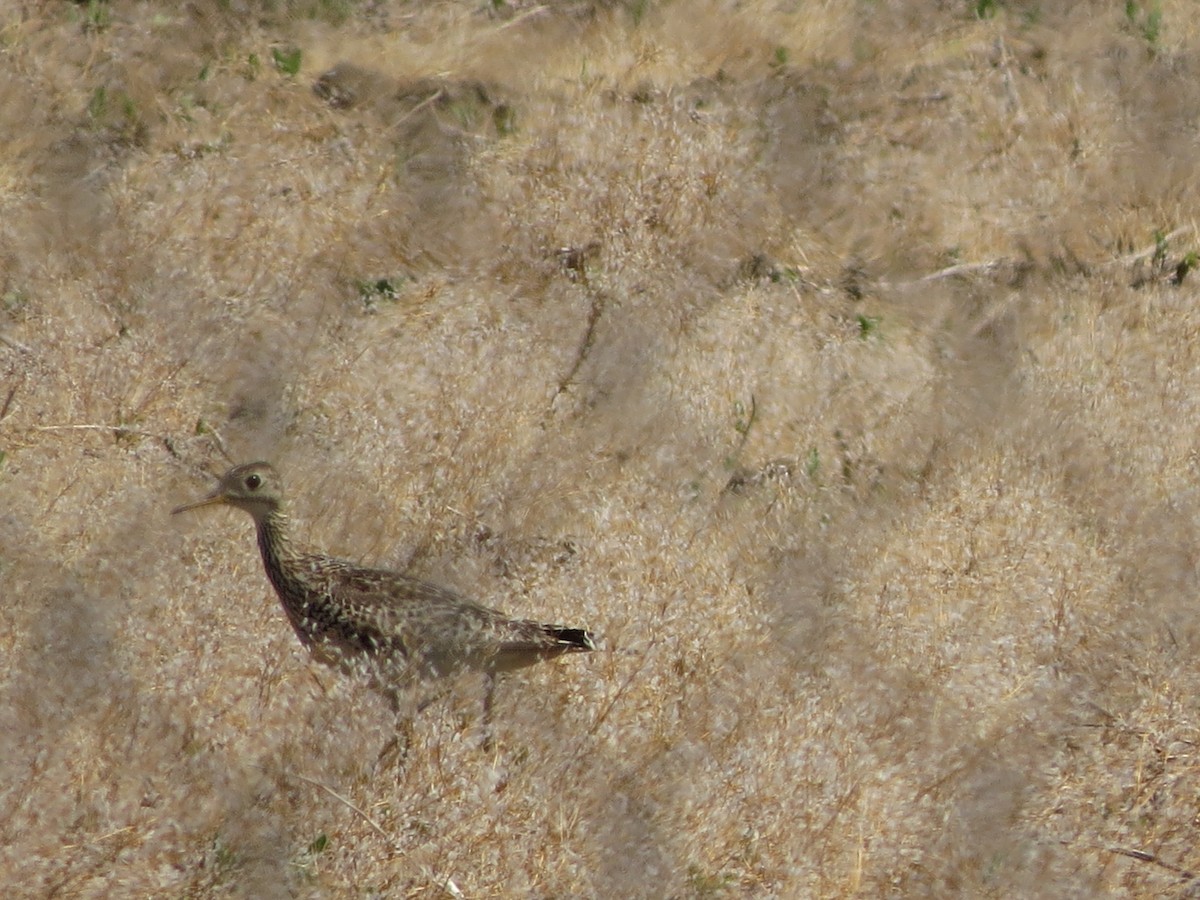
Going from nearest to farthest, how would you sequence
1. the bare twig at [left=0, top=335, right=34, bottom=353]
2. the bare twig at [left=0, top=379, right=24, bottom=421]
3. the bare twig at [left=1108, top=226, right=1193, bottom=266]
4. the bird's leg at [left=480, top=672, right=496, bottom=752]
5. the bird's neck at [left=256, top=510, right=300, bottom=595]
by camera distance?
the bird's leg at [left=480, top=672, right=496, bottom=752] < the bird's neck at [left=256, top=510, right=300, bottom=595] < the bare twig at [left=0, top=379, right=24, bottom=421] < the bare twig at [left=0, top=335, right=34, bottom=353] < the bare twig at [left=1108, top=226, right=1193, bottom=266]

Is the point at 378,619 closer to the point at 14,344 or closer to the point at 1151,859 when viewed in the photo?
the point at 14,344

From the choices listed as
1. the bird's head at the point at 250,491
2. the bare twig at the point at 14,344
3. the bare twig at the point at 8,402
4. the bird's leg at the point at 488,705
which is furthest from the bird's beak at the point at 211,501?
the bird's leg at the point at 488,705

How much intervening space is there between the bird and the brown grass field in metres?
0.09

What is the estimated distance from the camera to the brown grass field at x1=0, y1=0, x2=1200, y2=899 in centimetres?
382

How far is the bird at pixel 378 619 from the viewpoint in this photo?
3980 millimetres

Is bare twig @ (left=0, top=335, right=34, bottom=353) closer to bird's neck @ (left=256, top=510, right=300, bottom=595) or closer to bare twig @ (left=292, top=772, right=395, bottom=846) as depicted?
bird's neck @ (left=256, top=510, right=300, bottom=595)

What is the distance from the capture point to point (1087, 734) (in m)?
4.29

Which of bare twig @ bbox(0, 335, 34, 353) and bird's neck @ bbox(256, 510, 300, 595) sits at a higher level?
bare twig @ bbox(0, 335, 34, 353)

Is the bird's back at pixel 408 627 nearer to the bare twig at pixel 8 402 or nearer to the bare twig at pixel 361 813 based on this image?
the bare twig at pixel 361 813

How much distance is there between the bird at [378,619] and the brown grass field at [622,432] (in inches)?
3.7

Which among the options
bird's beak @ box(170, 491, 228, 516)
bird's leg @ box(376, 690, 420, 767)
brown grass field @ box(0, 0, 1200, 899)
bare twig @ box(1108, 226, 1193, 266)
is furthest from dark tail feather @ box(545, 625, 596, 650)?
bare twig @ box(1108, 226, 1193, 266)

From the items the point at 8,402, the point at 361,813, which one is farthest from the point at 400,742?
the point at 8,402

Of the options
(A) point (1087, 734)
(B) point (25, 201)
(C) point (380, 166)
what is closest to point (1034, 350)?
(A) point (1087, 734)

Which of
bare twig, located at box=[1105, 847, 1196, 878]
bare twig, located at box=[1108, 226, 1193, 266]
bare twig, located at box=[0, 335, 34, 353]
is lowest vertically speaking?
bare twig, located at box=[1105, 847, 1196, 878]
